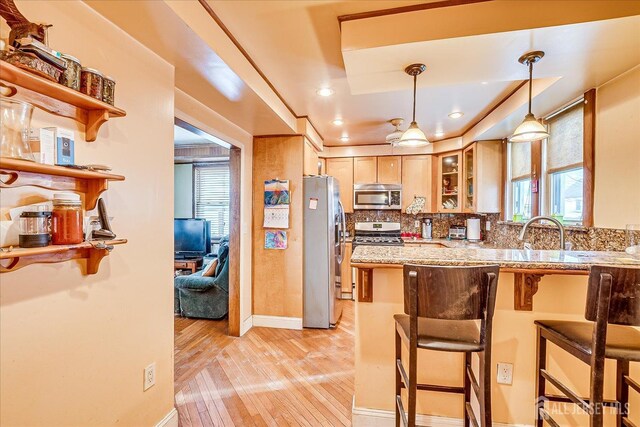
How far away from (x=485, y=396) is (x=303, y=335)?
7.43 ft

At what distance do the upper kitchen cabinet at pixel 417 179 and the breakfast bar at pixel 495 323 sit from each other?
9.57ft

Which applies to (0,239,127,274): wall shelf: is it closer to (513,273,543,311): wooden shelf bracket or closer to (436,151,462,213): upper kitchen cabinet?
(513,273,543,311): wooden shelf bracket

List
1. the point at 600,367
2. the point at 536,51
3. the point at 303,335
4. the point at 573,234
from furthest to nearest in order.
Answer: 1. the point at 303,335
2. the point at 573,234
3. the point at 536,51
4. the point at 600,367

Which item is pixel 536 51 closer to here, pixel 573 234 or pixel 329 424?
pixel 573 234

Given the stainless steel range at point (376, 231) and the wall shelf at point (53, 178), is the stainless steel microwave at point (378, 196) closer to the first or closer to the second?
the stainless steel range at point (376, 231)

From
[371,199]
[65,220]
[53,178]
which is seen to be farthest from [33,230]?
[371,199]

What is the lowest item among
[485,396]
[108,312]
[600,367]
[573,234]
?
[485,396]

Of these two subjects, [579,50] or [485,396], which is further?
[579,50]

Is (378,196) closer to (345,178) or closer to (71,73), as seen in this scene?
(345,178)

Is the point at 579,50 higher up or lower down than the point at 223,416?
higher up

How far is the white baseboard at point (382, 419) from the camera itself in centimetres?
171

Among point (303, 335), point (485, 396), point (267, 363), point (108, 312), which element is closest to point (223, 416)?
point (267, 363)

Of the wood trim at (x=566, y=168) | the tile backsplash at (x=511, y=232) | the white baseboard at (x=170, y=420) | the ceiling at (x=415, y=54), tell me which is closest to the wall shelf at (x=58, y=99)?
the ceiling at (x=415, y=54)

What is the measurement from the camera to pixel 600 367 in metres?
1.17
